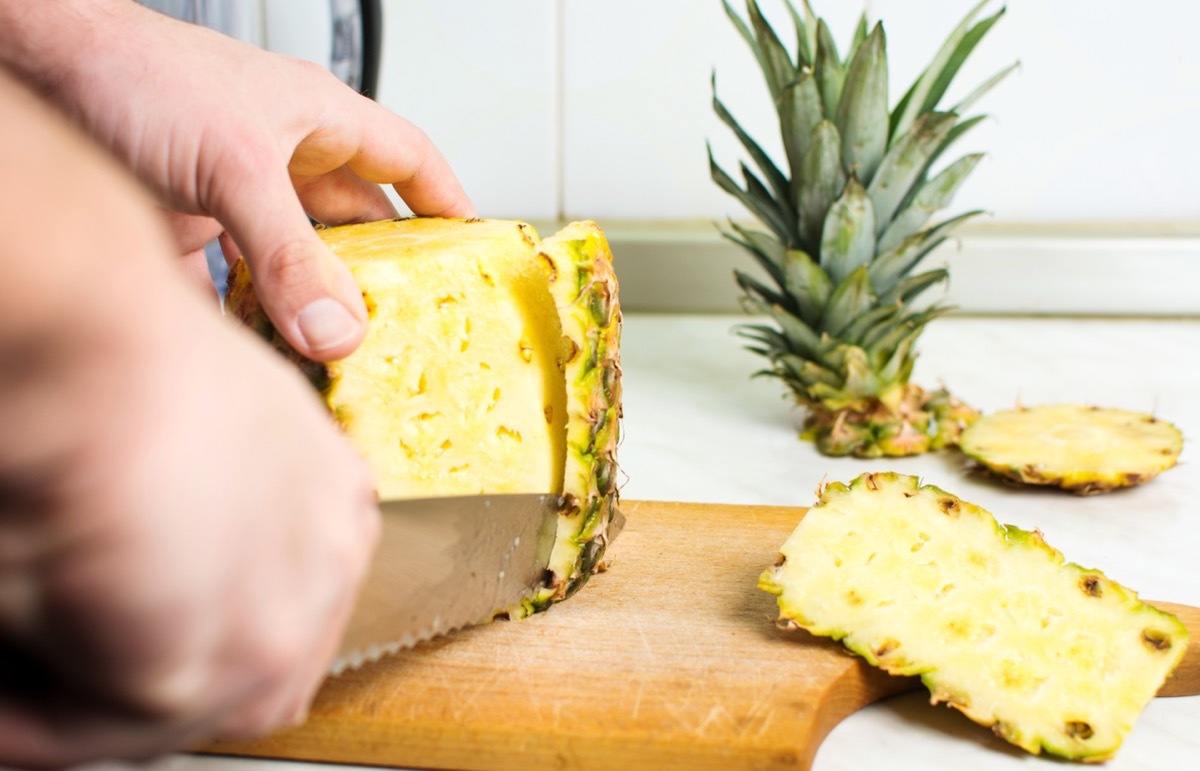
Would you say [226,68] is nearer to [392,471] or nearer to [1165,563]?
[392,471]

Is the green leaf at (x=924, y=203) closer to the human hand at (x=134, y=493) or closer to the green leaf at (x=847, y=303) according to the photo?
the green leaf at (x=847, y=303)

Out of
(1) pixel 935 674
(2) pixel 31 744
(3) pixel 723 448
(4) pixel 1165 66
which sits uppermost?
(4) pixel 1165 66

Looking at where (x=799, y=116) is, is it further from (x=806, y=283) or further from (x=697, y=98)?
(x=697, y=98)

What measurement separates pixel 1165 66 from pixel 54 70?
6.28 ft

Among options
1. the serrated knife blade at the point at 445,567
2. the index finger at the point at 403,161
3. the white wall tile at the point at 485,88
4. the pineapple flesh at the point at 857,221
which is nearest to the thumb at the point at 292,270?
the serrated knife blade at the point at 445,567

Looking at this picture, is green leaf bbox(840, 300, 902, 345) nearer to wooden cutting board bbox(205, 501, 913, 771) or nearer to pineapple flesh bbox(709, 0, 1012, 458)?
pineapple flesh bbox(709, 0, 1012, 458)

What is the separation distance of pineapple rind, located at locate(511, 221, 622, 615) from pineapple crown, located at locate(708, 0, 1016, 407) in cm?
54

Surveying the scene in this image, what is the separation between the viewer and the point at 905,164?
136cm

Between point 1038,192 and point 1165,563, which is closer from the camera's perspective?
point 1165,563

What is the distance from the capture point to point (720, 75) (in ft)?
6.75

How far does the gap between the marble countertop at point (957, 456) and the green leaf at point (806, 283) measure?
133 millimetres

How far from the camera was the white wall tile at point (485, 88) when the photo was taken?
207cm

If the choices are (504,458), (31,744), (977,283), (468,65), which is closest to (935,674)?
(504,458)

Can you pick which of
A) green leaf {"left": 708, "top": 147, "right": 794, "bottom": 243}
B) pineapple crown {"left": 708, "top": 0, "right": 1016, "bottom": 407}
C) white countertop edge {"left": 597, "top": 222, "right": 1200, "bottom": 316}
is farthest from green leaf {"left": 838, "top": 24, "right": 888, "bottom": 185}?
white countertop edge {"left": 597, "top": 222, "right": 1200, "bottom": 316}
